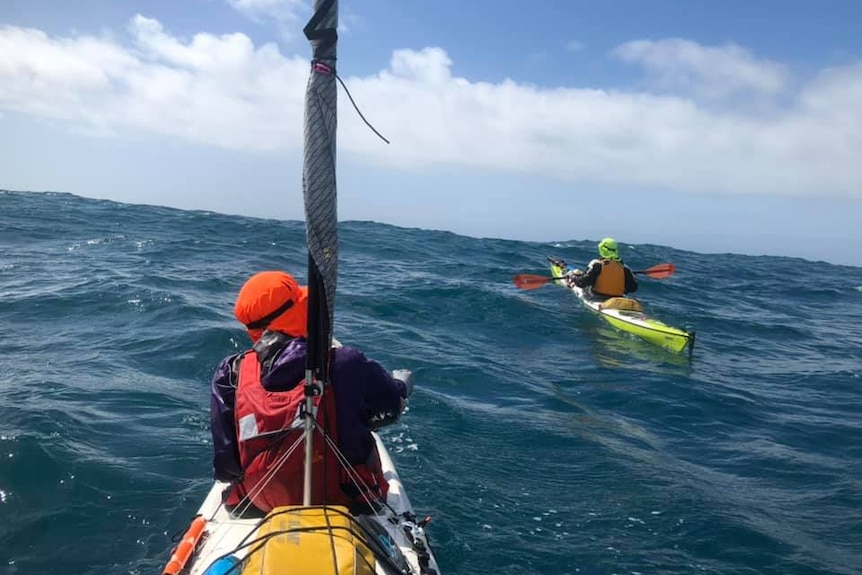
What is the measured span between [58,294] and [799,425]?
43.1 ft

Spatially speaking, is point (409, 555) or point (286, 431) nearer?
point (286, 431)

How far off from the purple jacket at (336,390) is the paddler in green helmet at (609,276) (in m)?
11.8

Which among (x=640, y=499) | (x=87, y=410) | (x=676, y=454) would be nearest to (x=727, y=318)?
(x=676, y=454)

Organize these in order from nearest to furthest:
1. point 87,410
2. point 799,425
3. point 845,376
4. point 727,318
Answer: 1. point 87,410
2. point 799,425
3. point 845,376
4. point 727,318

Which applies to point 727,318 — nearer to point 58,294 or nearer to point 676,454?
point 676,454

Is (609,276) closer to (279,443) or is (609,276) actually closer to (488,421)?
(488,421)

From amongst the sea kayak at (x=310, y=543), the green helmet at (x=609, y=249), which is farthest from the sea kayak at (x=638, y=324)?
the sea kayak at (x=310, y=543)

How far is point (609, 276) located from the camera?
1482 cm

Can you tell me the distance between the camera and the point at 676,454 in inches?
304

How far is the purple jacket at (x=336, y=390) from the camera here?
138 inches

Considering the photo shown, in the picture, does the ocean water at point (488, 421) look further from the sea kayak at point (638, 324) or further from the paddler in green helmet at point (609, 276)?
the paddler in green helmet at point (609, 276)

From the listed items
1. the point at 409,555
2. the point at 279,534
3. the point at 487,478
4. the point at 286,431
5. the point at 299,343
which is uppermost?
the point at 299,343

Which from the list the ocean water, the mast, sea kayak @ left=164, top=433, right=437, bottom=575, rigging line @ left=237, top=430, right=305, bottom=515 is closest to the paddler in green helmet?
the ocean water

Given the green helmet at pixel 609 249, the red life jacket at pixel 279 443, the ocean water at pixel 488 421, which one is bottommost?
the ocean water at pixel 488 421
